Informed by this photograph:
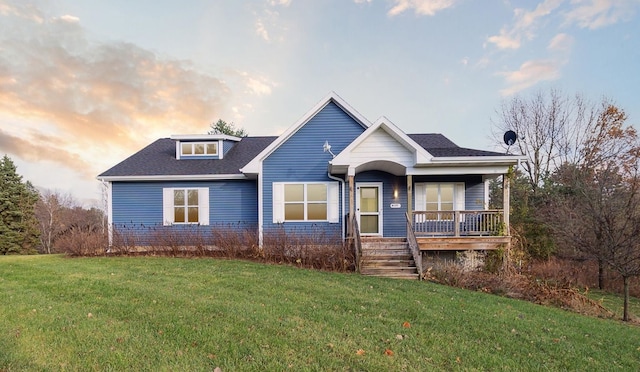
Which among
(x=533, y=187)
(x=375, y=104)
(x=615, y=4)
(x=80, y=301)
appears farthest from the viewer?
(x=533, y=187)

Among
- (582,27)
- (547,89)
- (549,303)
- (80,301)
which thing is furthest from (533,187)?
(80,301)

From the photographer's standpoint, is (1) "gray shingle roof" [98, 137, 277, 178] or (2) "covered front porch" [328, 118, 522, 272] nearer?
(2) "covered front porch" [328, 118, 522, 272]

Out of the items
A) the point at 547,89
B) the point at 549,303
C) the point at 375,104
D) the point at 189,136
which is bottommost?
the point at 549,303

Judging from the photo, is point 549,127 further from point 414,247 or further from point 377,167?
point 414,247

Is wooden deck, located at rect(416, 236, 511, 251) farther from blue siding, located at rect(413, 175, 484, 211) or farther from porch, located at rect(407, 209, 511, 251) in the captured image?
blue siding, located at rect(413, 175, 484, 211)

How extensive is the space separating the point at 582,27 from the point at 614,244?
12.3 m

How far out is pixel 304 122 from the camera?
43.4 feet

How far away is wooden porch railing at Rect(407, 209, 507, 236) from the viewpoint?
11324mm

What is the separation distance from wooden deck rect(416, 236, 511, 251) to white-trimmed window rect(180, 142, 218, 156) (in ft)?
34.4

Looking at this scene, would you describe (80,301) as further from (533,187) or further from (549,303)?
(533,187)

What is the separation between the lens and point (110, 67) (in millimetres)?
15391

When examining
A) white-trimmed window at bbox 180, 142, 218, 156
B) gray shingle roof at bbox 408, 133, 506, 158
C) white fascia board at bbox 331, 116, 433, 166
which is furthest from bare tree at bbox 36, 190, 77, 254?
gray shingle roof at bbox 408, 133, 506, 158

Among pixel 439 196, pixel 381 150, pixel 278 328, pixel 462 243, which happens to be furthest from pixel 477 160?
pixel 278 328

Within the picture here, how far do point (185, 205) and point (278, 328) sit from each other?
11.2 m
